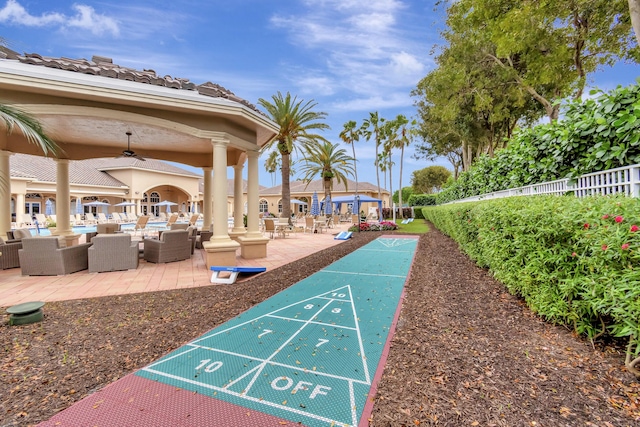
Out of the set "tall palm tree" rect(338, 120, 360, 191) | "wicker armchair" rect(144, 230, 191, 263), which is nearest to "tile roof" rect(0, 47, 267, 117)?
"wicker armchair" rect(144, 230, 191, 263)

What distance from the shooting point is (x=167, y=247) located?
8.52 meters

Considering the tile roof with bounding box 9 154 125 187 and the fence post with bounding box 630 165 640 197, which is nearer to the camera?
the fence post with bounding box 630 165 640 197

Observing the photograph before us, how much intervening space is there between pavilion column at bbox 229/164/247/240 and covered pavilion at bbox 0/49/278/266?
0.14 ft

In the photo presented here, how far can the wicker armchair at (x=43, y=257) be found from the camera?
6758 millimetres

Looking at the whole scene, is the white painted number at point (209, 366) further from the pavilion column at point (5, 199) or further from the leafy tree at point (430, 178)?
the leafy tree at point (430, 178)

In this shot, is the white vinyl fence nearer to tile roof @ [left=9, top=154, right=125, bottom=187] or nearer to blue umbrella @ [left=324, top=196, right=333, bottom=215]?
blue umbrella @ [left=324, top=196, right=333, bottom=215]

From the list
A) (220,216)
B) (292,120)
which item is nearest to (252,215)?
(220,216)

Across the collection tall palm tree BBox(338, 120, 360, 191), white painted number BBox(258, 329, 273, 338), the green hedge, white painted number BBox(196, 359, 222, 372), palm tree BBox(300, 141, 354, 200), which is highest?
tall palm tree BBox(338, 120, 360, 191)

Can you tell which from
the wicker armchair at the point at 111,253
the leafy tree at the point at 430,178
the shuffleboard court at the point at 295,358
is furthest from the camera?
the leafy tree at the point at 430,178

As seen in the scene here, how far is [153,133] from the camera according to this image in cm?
913

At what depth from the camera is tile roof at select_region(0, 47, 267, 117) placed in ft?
22.2

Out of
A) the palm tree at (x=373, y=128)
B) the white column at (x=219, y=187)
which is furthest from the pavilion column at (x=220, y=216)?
the palm tree at (x=373, y=128)

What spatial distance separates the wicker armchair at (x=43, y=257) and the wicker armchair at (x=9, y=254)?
4.68ft

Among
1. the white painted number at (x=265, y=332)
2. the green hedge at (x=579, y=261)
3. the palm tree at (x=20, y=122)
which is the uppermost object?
the palm tree at (x=20, y=122)
